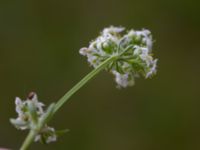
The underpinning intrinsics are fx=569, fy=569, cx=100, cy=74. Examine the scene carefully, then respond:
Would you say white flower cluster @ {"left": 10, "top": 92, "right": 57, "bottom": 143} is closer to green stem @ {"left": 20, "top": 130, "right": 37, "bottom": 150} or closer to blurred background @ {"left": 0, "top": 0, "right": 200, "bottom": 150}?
green stem @ {"left": 20, "top": 130, "right": 37, "bottom": 150}

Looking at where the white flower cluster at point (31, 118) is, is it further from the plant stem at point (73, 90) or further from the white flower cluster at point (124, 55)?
the white flower cluster at point (124, 55)

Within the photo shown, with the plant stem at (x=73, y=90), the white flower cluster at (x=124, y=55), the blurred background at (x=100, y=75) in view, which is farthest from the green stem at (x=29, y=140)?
the blurred background at (x=100, y=75)

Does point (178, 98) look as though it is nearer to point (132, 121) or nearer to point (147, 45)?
point (132, 121)

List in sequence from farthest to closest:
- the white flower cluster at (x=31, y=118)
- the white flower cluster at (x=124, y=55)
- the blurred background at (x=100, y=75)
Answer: the blurred background at (x=100, y=75) < the white flower cluster at (x=124, y=55) < the white flower cluster at (x=31, y=118)

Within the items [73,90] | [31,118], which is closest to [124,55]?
[73,90]

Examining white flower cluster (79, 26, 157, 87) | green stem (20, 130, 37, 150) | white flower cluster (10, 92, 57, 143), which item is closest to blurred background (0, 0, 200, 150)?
white flower cluster (79, 26, 157, 87)

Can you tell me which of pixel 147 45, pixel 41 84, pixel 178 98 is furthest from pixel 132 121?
pixel 147 45
